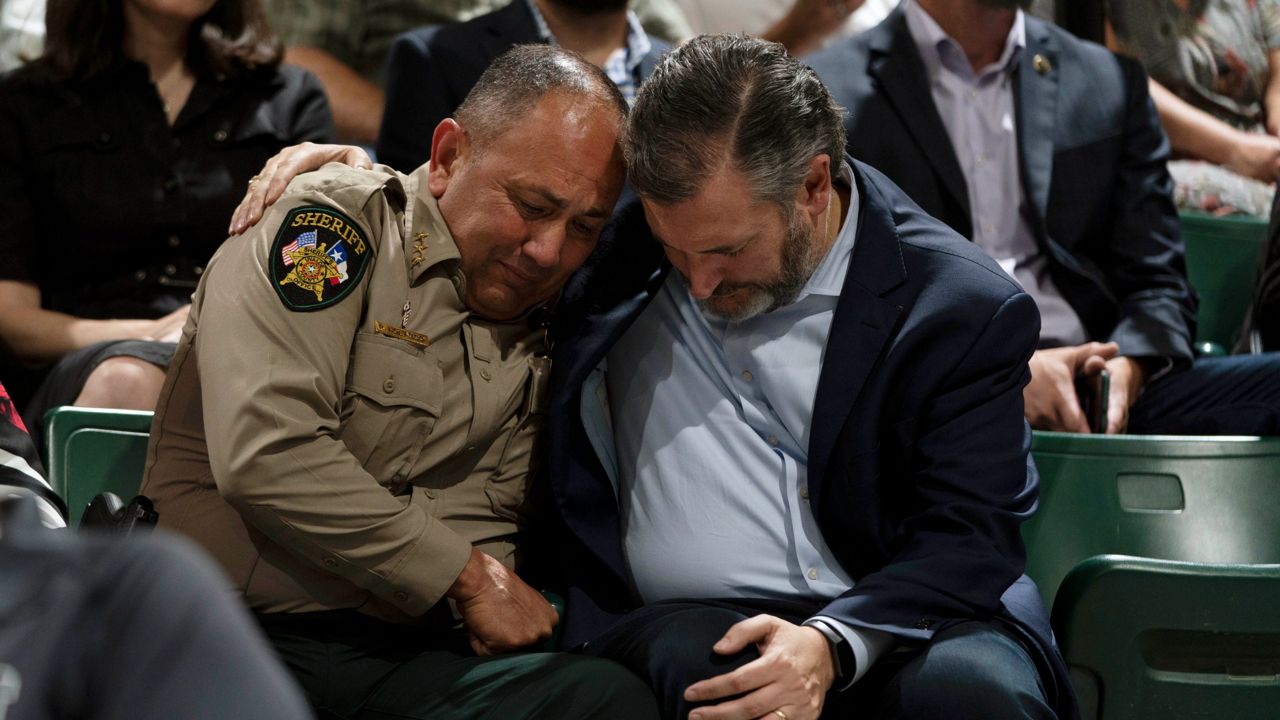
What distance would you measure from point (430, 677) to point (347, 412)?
35cm

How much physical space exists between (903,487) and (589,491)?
0.42 m

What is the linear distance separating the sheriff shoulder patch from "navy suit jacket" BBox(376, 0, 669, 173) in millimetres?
971

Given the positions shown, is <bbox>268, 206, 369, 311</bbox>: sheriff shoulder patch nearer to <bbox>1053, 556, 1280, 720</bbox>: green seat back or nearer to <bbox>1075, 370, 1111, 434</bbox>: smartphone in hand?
<bbox>1053, 556, 1280, 720</bbox>: green seat back

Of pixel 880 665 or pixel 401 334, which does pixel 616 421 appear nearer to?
pixel 401 334

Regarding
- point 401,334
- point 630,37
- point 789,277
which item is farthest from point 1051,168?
point 401,334

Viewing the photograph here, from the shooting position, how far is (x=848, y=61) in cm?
283

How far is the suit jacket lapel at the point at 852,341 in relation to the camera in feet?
6.22

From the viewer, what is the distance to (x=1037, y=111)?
2.85 meters

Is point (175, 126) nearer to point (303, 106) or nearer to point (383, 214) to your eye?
point (303, 106)

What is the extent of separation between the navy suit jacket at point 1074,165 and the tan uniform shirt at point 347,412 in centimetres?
101

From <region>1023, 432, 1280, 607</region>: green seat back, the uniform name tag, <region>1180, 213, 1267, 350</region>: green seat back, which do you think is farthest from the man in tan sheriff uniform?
<region>1180, 213, 1267, 350</region>: green seat back

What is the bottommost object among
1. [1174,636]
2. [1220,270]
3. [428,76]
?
[1220,270]

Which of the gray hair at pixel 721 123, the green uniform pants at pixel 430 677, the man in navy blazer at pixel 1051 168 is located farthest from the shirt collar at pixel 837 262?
the man in navy blazer at pixel 1051 168

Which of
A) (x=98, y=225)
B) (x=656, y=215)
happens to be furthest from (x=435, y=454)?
(x=98, y=225)
